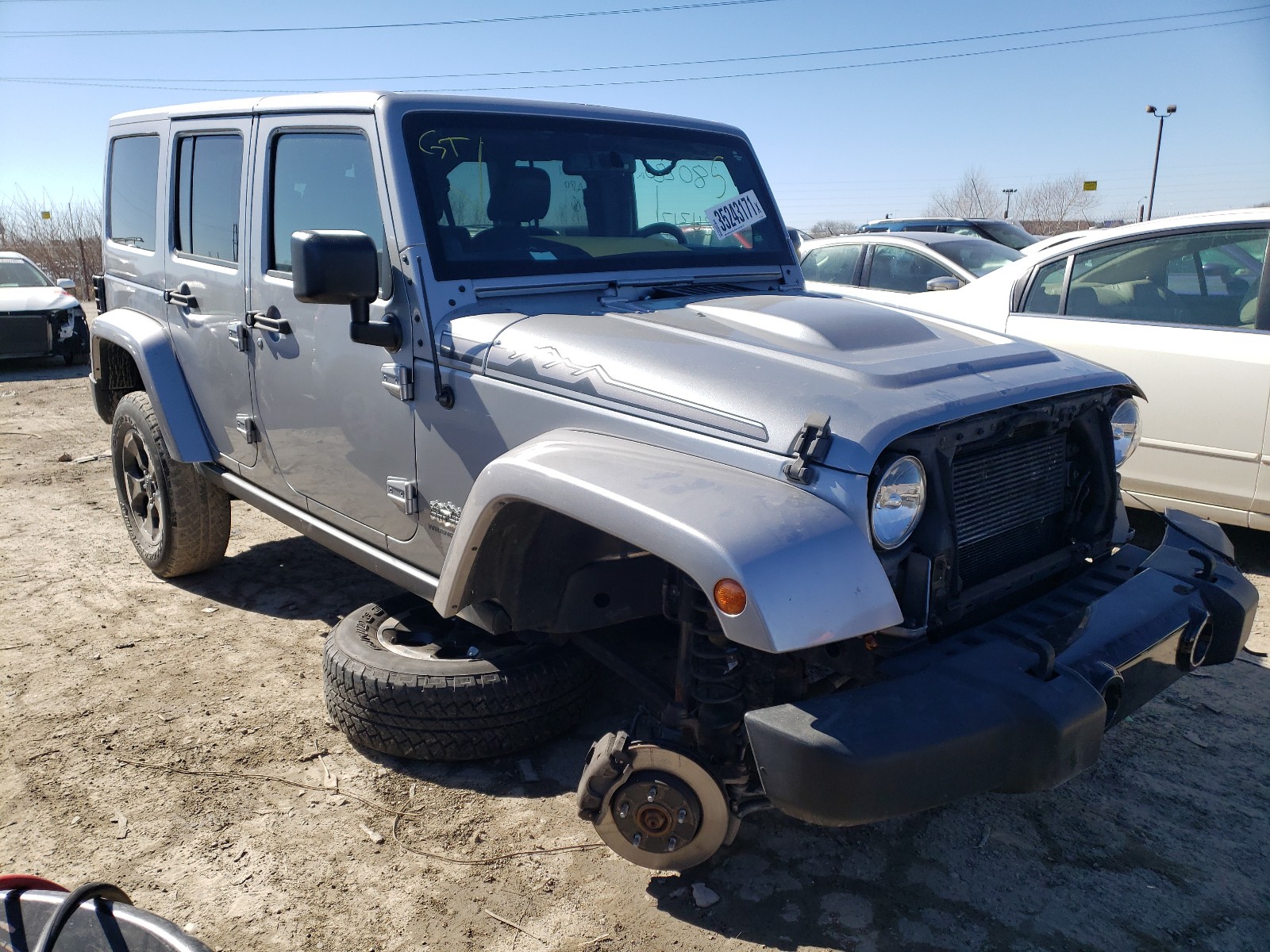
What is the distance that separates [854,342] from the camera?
8.91 feet

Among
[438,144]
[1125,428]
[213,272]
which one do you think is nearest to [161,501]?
[213,272]

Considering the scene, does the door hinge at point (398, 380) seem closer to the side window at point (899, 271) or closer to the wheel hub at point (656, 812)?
the wheel hub at point (656, 812)

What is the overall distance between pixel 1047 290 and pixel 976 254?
293 cm

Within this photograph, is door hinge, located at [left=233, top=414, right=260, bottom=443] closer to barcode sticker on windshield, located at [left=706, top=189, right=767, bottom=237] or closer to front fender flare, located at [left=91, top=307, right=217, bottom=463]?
front fender flare, located at [left=91, top=307, right=217, bottom=463]

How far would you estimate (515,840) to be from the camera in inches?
112

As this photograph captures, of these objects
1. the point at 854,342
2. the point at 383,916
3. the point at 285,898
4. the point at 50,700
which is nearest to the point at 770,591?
the point at 854,342

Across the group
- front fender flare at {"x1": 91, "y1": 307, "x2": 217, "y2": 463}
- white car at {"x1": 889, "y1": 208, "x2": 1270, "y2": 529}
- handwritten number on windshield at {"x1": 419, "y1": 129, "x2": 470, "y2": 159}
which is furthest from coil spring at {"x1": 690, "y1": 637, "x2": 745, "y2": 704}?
front fender flare at {"x1": 91, "y1": 307, "x2": 217, "y2": 463}

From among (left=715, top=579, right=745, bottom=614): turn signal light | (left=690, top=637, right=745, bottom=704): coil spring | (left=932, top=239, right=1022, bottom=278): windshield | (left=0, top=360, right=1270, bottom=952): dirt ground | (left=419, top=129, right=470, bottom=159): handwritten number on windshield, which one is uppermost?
(left=419, top=129, right=470, bottom=159): handwritten number on windshield

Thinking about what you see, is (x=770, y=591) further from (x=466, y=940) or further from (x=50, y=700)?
(x=50, y=700)

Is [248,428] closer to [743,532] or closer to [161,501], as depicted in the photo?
[161,501]

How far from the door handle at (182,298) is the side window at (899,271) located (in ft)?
16.8

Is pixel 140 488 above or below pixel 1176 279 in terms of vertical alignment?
below

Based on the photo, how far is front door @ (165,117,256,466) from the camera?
3.85m

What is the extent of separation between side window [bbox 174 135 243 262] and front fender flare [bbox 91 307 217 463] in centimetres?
44
